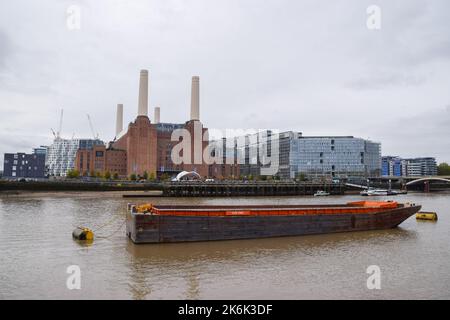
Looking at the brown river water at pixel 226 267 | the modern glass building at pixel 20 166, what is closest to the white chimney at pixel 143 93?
the modern glass building at pixel 20 166

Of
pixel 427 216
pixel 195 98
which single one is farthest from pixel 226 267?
pixel 195 98

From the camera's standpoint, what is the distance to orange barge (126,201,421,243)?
29047 mm

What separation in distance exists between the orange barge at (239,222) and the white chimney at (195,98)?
404 ft

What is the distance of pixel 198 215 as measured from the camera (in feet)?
99.7

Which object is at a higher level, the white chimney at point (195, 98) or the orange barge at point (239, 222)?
the white chimney at point (195, 98)

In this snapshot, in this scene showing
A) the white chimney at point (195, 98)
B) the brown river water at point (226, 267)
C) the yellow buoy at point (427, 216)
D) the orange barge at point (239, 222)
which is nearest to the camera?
the brown river water at point (226, 267)

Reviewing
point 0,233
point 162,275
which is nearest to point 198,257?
point 162,275

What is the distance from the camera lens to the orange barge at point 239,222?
95.3ft

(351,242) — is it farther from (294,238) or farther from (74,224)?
(74,224)

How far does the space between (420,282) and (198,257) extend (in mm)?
14023

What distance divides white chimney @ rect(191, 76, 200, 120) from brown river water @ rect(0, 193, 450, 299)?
124443 millimetres

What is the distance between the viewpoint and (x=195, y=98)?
160 meters

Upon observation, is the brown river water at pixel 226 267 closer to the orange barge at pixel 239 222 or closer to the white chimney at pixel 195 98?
the orange barge at pixel 239 222
